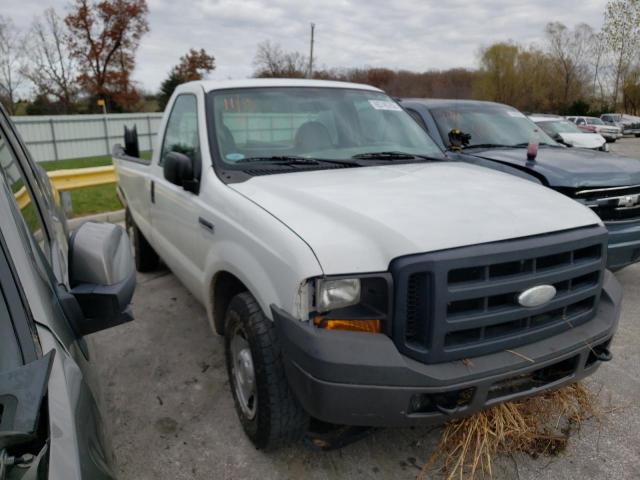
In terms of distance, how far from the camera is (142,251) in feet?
17.3

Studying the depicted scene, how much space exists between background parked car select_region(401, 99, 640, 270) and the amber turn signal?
309 centimetres

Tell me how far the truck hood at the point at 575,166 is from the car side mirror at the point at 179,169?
3165 millimetres

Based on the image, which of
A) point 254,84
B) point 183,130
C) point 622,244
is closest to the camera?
point 254,84

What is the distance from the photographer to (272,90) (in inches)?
142

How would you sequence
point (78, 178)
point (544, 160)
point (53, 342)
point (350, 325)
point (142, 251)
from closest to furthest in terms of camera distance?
1. point (53, 342)
2. point (350, 325)
3. point (544, 160)
4. point (142, 251)
5. point (78, 178)

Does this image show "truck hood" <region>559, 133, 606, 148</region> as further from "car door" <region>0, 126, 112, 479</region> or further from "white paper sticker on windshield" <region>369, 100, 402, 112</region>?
"car door" <region>0, 126, 112, 479</region>

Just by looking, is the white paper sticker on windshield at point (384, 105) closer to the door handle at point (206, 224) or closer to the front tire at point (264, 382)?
the door handle at point (206, 224)

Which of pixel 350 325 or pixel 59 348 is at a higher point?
pixel 59 348

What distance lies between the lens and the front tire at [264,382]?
7.59 feet

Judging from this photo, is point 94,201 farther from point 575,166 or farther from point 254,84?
point 575,166

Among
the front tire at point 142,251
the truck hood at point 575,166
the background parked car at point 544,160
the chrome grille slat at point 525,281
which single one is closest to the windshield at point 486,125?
the background parked car at point 544,160

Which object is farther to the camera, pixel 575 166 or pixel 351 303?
pixel 575 166

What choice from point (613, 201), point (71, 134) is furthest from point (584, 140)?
point (71, 134)

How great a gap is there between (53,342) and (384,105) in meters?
3.20
